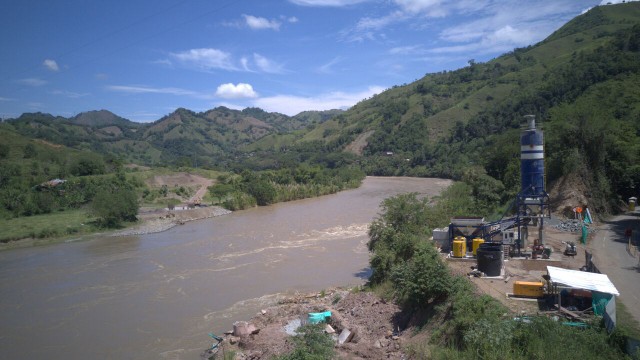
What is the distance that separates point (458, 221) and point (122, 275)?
63.3 feet

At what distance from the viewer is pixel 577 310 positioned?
394 inches

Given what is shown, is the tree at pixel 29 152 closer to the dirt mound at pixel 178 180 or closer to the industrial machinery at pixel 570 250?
the dirt mound at pixel 178 180

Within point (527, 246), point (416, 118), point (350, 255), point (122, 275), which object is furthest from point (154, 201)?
point (416, 118)

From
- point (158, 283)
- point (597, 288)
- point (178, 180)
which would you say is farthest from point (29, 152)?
point (597, 288)

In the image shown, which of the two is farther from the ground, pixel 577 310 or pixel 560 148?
pixel 560 148

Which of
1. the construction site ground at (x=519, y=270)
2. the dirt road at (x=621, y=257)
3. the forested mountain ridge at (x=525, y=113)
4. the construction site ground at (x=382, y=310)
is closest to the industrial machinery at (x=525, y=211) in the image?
the construction site ground at (x=519, y=270)

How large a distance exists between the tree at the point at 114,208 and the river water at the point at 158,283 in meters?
4.47

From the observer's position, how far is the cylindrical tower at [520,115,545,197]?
1622cm

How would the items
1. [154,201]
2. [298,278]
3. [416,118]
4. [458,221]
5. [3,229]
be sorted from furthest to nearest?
[416,118] → [154,201] → [3,229] → [298,278] → [458,221]

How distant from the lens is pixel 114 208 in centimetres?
4106

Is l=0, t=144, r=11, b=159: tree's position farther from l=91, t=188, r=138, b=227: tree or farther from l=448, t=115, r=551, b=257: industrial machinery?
l=448, t=115, r=551, b=257: industrial machinery

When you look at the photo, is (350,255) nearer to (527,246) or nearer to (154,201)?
(527,246)

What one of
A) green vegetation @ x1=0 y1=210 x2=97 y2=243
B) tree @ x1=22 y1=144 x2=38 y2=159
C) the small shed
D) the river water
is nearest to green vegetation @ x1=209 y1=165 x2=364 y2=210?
green vegetation @ x1=0 y1=210 x2=97 y2=243

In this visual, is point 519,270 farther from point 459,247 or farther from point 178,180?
point 178,180
